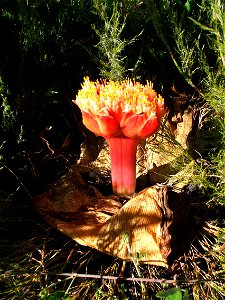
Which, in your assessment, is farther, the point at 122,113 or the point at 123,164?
the point at 123,164


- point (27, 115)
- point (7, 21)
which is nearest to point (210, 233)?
point (27, 115)

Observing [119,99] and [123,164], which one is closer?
[119,99]

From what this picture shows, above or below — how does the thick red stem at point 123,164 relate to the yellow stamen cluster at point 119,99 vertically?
below

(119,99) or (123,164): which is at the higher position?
(119,99)

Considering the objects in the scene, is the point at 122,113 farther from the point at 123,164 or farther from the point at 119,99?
the point at 123,164

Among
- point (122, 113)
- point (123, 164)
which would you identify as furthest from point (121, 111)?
point (123, 164)

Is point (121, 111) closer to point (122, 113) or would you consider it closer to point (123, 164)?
point (122, 113)
